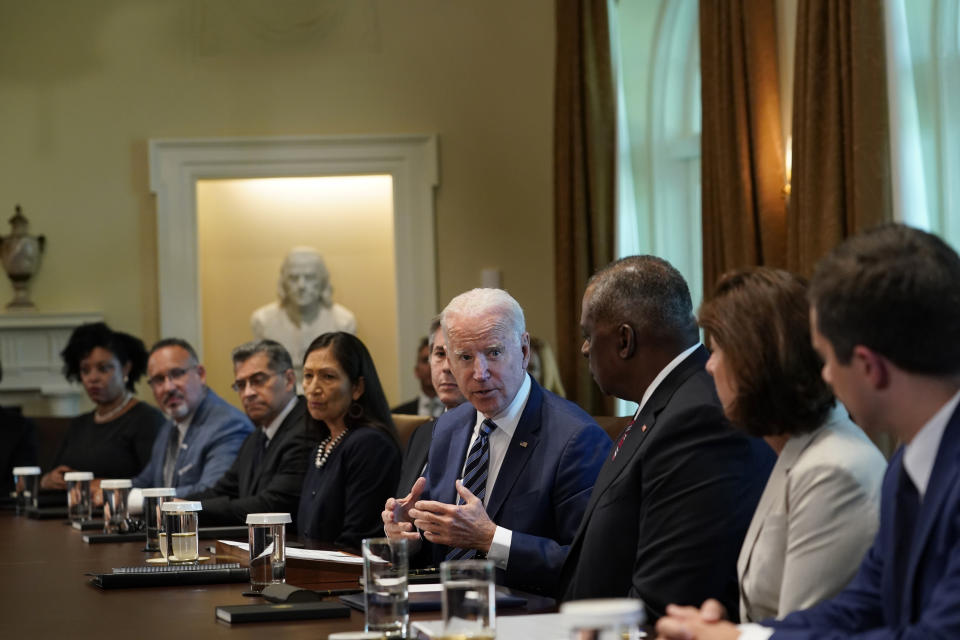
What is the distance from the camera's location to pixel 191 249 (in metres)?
9.05

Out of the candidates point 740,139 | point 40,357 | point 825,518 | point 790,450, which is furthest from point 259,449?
point 40,357

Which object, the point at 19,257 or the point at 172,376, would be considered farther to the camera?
the point at 19,257

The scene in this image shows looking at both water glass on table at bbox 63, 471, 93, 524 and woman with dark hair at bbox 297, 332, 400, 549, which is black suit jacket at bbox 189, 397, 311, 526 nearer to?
woman with dark hair at bbox 297, 332, 400, 549

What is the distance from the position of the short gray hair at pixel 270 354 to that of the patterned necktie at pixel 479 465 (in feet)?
6.22

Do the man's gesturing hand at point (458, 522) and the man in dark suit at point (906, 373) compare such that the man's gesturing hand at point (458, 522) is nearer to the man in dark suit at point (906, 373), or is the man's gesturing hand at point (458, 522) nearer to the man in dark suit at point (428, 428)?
the man in dark suit at point (428, 428)

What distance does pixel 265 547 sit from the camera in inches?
118

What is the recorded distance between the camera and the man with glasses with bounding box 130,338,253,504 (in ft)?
19.2

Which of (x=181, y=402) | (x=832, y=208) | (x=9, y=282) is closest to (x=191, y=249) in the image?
(x=9, y=282)

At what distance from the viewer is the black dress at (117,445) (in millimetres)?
6578

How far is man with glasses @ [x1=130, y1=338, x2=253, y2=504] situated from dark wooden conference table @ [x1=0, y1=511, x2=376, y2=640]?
1.83 m

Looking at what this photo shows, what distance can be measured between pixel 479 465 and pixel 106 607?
3.82 ft

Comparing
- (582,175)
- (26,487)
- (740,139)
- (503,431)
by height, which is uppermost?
(582,175)

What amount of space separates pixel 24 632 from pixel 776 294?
1.59m

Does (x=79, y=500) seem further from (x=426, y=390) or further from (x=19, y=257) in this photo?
(x=19, y=257)
